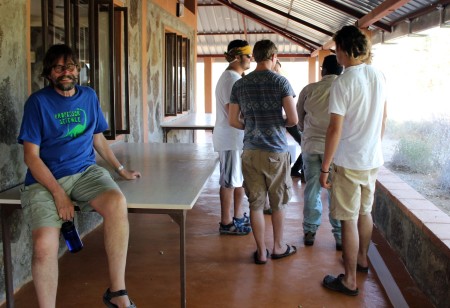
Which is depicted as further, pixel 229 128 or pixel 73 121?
pixel 229 128

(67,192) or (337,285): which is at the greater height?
(67,192)

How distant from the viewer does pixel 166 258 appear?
373cm

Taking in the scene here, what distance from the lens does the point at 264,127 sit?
131 inches

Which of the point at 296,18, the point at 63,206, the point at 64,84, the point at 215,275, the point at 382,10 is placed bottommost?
the point at 215,275

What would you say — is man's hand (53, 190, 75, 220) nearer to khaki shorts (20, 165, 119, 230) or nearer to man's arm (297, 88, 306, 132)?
khaki shorts (20, 165, 119, 230)

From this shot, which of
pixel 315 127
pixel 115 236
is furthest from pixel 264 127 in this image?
pixel 115 236

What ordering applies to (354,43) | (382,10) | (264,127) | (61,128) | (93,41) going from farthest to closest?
(382,10)
(93,41)
(264,127)
(354,43)
(61,128)

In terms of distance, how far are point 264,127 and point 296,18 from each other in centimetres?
694

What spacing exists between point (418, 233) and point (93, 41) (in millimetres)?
2830

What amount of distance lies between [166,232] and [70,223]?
1.91m

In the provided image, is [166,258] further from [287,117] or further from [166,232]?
[287,117]

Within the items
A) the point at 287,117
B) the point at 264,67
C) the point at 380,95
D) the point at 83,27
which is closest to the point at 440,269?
→ the point at 380,95

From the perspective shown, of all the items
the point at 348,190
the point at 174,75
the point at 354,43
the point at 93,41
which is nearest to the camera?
the point at 354,43

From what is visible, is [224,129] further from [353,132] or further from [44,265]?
[44,265]
